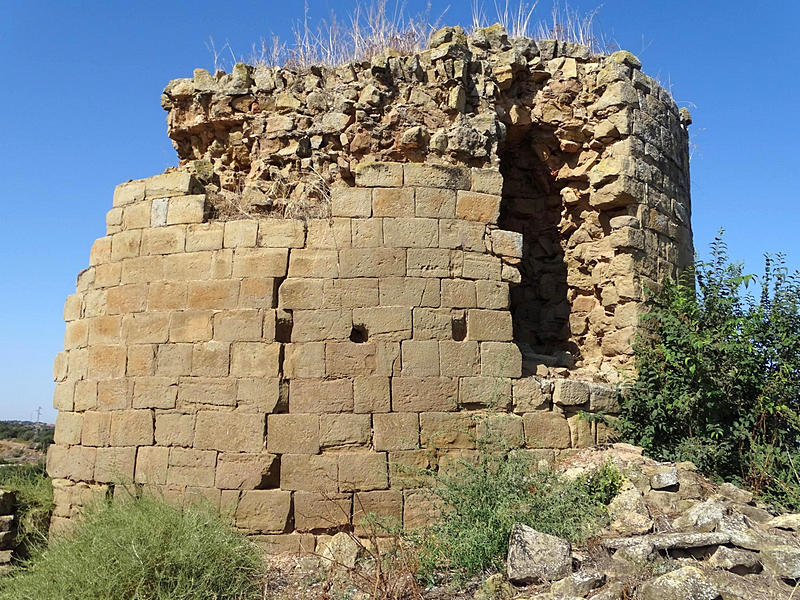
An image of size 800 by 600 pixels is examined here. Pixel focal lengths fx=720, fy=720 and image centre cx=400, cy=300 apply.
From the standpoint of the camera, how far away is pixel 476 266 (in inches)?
245

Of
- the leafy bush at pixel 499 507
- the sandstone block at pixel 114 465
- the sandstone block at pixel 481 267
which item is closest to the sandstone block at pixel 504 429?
the leafy bush at pixel 499 507

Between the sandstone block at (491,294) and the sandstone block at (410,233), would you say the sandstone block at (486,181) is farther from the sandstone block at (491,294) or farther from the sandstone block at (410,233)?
the sandstone block at (491,294)

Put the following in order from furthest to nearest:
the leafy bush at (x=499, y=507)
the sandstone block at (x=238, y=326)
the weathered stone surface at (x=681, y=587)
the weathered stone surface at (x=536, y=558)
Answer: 1. the sandstone block at (x=238, y=326)
2. the leafy bush at (x=499, y=507)
3. the weathered stone surface at (x=536, y=558)
4. the weathered stone surface at (x=681, y=587)

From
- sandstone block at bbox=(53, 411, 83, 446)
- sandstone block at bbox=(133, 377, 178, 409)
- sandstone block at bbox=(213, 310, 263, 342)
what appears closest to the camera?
sandstone block at bbox=(213, 310, 263, 342)

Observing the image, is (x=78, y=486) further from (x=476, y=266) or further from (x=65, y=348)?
(x=476, y=266)

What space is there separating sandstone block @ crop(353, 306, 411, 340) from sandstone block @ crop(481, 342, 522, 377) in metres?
0.69

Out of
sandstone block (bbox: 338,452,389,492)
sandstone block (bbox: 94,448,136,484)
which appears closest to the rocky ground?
sandstone block (bbox: 338,452,389,492)

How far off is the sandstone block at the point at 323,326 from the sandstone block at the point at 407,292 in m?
0.35

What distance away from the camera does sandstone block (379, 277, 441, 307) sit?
19.7 feet

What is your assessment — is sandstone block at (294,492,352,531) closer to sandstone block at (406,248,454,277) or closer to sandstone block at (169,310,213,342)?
sandstone block at (169,310,213,342)

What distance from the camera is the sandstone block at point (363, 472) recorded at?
5.72 m

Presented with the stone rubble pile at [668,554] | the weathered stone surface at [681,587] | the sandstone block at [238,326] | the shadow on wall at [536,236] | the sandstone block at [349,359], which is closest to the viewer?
the weathered stone surface at [681,587]

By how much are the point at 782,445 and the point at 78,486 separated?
6.39 m

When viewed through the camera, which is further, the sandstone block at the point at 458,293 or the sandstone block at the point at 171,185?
the sandstone block at the point at 171,185
